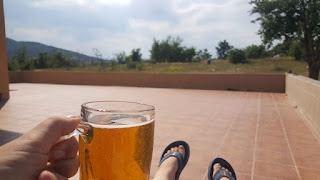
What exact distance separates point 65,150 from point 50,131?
65 mm

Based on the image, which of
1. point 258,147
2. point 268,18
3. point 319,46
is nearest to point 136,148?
point 258,147

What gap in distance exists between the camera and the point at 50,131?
1.38 ft

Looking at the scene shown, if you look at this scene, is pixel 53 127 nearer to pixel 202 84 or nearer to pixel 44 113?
pixel 44 113

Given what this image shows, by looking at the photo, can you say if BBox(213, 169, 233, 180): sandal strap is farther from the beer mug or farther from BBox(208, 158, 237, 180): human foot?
the beer mug

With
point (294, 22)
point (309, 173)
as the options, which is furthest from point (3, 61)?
point (294, 22)

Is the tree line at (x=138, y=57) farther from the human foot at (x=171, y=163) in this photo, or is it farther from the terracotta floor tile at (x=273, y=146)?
the human foot at (x=171, y=163)

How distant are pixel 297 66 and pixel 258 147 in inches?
628

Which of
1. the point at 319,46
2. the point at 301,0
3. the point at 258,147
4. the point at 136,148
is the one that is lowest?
the point at 258,147

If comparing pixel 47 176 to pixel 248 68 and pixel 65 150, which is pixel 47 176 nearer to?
pixel 65 150

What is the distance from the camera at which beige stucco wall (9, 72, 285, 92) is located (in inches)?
315

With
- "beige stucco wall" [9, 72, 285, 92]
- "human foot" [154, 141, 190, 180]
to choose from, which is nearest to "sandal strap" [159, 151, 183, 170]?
"human foot" [154, 141, 190, 180]

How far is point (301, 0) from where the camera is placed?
10.1 metres

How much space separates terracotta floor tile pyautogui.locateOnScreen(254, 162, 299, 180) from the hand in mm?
1683

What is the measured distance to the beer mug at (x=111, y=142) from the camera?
16.7 inches
